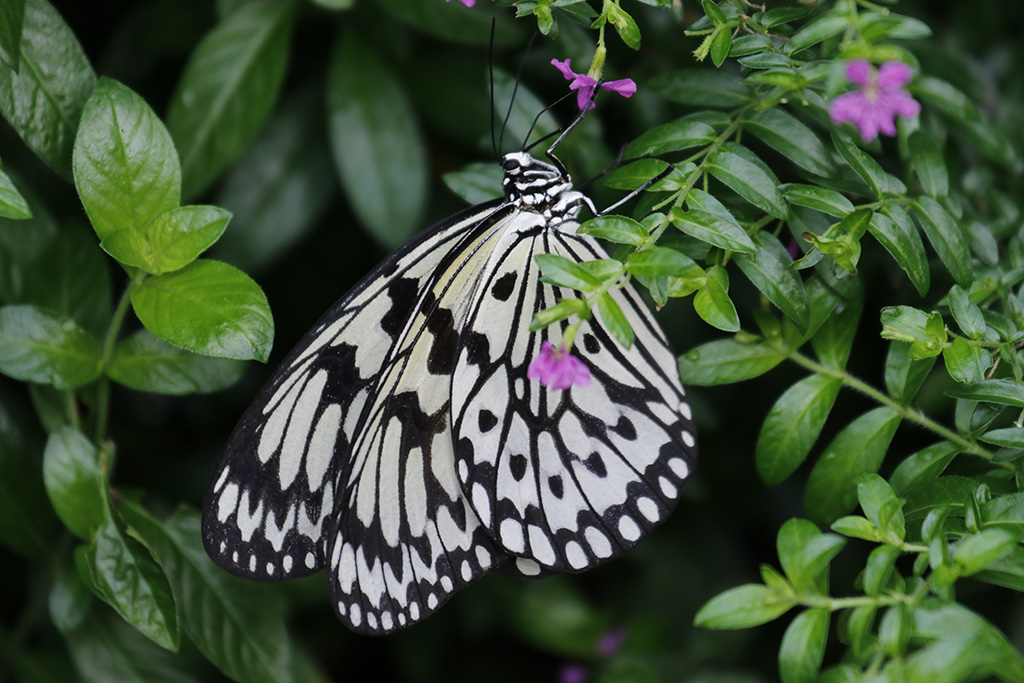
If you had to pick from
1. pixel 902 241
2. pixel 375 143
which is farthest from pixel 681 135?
pixel 375 143

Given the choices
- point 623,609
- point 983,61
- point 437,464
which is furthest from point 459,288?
point 983,61

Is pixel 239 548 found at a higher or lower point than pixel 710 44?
lower

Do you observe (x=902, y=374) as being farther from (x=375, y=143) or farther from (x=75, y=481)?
(x=75, y=481)

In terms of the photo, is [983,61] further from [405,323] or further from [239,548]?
[239,548]

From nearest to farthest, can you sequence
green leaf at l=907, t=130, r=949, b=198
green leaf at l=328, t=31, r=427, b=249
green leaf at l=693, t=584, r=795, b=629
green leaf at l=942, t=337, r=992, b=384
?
green leaf at l=693, t=584, r=795, b=629, green leaf at l=942, t=337, r=992, b=384, green leaf at l=907, t=130, r=949, b=198, green leaf at l=328, t=31, r=427, b=249

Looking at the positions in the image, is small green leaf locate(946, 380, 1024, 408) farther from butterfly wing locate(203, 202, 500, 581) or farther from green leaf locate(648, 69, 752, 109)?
butterfly wing locate(203, 202, 500, 581)

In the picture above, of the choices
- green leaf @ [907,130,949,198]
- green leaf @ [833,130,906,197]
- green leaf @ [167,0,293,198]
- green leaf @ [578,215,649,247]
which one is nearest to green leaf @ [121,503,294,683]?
green leaf @ [167,0,293,198]
